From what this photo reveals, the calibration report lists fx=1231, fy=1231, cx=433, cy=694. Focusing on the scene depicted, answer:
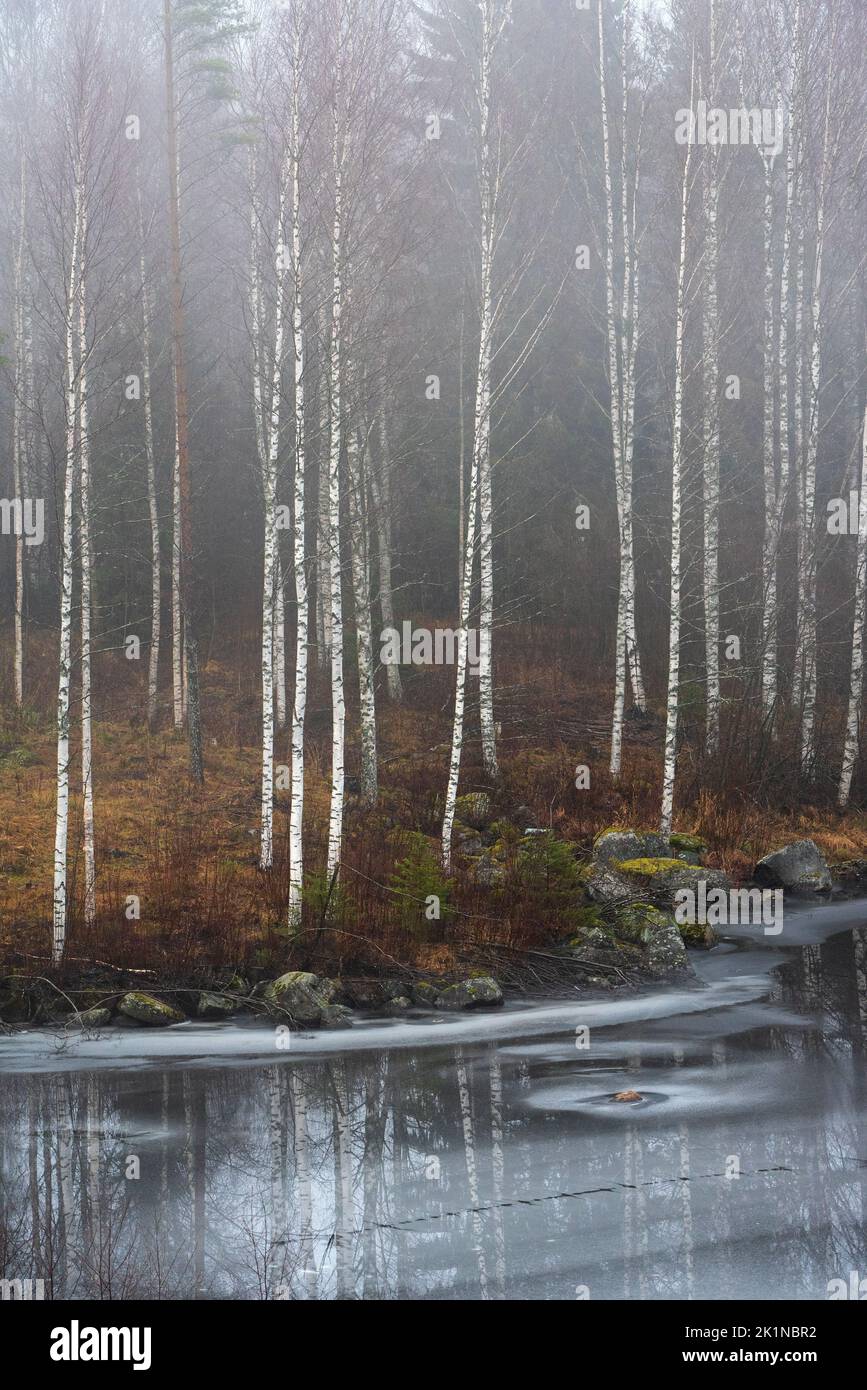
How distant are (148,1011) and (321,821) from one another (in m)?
7.03

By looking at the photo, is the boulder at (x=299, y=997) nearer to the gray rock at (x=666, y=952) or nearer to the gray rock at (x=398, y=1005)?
the gray rock at (x=398, y=1005)

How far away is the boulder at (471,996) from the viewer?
1314cm

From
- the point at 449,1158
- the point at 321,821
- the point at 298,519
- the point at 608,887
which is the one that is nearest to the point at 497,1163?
the point at 449,1158

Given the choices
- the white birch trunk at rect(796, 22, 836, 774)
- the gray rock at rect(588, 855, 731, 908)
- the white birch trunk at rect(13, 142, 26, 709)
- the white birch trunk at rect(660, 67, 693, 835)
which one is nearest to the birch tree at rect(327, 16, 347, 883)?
the gray rock at rect(588, 855, 731, 908)

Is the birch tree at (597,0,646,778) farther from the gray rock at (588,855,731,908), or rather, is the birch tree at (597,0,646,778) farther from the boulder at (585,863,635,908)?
the boulder at (585,863,635,908)

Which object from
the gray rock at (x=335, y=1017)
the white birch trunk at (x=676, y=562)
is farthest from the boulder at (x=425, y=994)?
the white birch trunk at (x=676, y=562)

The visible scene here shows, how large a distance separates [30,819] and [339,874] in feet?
19.8

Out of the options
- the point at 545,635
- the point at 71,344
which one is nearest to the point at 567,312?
the point at 545,635

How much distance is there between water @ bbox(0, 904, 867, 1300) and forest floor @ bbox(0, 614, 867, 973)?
2.03 metres

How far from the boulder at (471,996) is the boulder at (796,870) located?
26.0 ft

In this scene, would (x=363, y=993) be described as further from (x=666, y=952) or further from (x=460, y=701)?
(x=460, y=701)

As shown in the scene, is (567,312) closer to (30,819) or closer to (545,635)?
(545,635)

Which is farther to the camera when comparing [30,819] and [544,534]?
[544,534]
